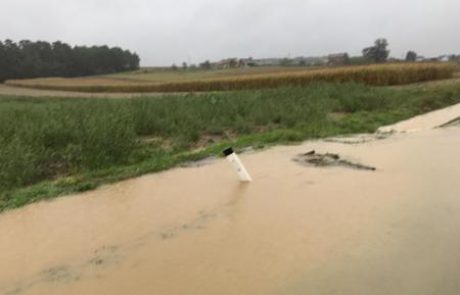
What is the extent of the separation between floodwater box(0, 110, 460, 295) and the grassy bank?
3.65 feet

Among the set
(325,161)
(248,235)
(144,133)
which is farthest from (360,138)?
(248,235)

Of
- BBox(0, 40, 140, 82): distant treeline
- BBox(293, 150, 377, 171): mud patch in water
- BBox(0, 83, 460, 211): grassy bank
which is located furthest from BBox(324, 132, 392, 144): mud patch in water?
BBox(0, 40, 140, 82): distant treeline

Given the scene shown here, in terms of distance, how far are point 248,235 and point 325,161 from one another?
4256 mm

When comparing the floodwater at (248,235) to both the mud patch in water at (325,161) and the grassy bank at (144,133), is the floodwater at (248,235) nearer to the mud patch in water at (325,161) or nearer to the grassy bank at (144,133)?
the mud patch in water at (325,161)

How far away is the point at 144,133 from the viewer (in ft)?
45.6

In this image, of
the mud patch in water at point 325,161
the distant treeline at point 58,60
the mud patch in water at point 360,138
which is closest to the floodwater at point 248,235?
the mud patch in water at point 325,161

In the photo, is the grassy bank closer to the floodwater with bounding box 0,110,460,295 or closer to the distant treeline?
the floodwater with bounding box 0,110,460,295

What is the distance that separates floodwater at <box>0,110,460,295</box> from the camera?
182 inches

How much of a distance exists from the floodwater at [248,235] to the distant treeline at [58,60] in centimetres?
8430

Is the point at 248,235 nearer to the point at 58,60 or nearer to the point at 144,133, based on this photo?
the point at 144,133

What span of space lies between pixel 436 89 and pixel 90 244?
941 inches

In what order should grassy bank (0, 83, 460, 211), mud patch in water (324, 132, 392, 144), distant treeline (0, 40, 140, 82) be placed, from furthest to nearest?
distant treeline (0, 40, 140, 82) → mud patch in water (324, 132, 392, 144) → grassy bank (0, 83, 460, 211)

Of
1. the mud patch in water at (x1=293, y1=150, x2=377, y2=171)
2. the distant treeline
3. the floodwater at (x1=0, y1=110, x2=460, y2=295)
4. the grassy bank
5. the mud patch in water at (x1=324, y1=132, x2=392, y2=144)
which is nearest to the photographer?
the floodwater at (x1=0, y1=110, x2=460, y2=295)

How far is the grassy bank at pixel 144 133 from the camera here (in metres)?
8.96
